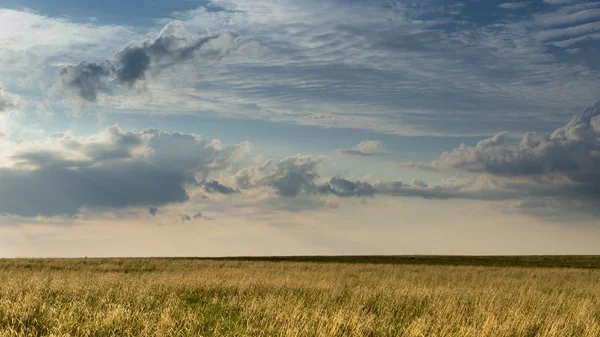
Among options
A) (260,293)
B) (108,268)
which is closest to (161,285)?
(260,293)

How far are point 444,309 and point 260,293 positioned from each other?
18.6ft

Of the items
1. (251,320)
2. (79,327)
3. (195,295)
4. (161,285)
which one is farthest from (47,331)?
(161,285)

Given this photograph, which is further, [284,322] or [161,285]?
[161,285]

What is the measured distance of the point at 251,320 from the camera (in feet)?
35.7

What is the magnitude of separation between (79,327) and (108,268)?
2546 centimetres

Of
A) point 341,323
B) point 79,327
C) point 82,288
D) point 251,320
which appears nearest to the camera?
point 79,327

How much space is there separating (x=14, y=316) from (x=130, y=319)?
2.14 meters

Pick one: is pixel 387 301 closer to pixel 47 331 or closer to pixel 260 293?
pixel 260 293

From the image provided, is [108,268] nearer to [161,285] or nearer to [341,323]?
[161,285]

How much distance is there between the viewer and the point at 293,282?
1923 centimetres

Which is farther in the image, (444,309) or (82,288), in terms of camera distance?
(82,288)

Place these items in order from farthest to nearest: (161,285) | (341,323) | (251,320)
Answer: (161,285), (251,320), (341,323)

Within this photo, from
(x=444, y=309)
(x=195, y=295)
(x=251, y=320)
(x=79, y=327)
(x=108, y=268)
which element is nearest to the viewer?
(x=79, y=327)

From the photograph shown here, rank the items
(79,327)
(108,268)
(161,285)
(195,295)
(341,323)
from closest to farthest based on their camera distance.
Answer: (79,327)
(341,323)
(195,295)
(161,285)
(108,268)
